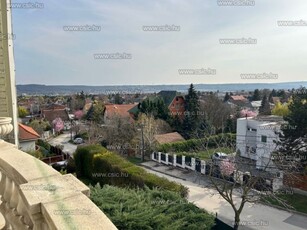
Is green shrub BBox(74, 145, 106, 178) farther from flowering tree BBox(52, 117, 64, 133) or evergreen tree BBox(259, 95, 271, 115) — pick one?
flowering tree BBox(52, 117, 64, 133)

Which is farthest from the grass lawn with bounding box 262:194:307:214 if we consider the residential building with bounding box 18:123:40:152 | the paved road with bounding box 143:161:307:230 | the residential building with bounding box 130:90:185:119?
the residential building with bounding box 130:90:185:119

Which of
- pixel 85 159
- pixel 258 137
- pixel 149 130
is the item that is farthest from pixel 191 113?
pixel 85 159

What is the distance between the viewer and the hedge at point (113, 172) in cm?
741

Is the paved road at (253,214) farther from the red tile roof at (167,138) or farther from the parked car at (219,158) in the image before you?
the red tile roof at (167,138)

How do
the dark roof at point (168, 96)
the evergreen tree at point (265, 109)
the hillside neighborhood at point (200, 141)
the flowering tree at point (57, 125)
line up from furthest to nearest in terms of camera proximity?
the flowering tree at point (57, 125), the dark roof at point (168, 96), the evergreen tree at point (265, 109), the hillside neighborhood at point (200, 141)

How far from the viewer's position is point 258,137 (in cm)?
1655

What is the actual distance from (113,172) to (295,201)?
782 centimetres

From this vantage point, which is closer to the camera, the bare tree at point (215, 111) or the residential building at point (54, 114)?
the bare tree at point (215, 111)

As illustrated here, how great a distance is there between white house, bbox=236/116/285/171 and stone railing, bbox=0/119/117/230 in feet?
46.3

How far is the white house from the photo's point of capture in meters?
15.2

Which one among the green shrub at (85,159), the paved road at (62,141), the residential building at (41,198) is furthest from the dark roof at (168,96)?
the residential building at (41,198)

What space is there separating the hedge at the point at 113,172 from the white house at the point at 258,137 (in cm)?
776

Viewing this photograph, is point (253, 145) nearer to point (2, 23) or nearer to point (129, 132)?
point (129, 132)

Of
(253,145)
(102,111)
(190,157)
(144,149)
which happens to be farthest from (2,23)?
(102,111)
